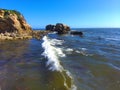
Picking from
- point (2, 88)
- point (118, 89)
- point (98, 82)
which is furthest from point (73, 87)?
point (2, 88)

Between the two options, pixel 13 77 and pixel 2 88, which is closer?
pixel 2 88

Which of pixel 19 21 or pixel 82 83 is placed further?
pixel 19 21

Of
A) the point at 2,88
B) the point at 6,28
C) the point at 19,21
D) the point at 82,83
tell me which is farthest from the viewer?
the point at 19,21

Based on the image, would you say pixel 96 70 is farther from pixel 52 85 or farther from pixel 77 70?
pixel 52 85

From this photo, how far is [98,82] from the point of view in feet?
38.4

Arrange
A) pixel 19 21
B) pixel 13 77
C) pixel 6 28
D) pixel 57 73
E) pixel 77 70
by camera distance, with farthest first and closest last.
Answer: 1. pixel 19 21
2. pixel 6 28
3. pixel 77 70
4. pixel 57 73
5. pixel 13 77

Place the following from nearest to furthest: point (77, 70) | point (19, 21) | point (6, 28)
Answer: point (77, 70) < point (6, 28) < point (19, 21)

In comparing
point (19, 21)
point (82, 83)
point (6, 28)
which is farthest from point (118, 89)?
point (19, 21)

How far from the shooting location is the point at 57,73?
13.2m

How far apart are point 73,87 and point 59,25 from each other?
69132 millimetres

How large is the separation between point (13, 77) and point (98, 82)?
6.44 m

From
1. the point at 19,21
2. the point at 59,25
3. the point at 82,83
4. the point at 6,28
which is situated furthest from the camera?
the point at 59,25

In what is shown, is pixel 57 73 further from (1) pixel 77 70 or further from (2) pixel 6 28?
(2) pixel 6 28

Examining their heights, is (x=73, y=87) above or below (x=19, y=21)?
below
